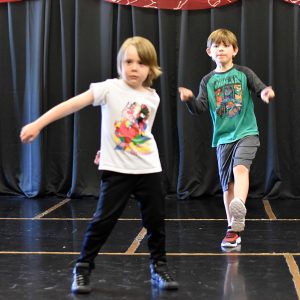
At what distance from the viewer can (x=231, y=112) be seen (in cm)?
311

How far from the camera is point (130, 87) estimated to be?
7.61 ft

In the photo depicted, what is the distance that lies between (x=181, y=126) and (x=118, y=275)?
2.51 meters

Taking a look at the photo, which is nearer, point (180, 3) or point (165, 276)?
point (165, 276)

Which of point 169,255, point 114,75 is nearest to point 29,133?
point 169,255

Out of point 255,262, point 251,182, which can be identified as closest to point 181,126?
point 251,182

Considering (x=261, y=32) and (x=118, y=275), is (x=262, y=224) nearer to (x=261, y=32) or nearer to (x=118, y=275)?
(x=118, y=275)

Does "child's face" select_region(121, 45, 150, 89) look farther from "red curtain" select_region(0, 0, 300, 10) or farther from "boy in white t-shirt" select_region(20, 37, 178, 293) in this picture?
"red curtain" select_region(0, 0, 300, 10)

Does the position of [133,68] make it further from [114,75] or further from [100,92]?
[114,75]

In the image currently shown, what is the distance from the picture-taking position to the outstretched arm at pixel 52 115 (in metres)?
2.07

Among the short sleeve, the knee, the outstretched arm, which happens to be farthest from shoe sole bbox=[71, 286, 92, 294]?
the knee

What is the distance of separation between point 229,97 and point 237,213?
626 millimetres


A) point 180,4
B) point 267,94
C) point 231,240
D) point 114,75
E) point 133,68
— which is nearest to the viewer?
point 133,68

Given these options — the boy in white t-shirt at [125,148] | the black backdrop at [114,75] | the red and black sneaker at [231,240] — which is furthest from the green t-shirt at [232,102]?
the black backdrop at [114,75]

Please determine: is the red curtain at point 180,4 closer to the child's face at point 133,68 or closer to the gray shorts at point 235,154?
the gray shorts at point 235,154
